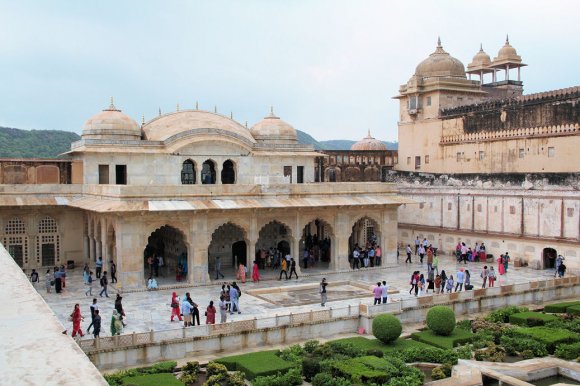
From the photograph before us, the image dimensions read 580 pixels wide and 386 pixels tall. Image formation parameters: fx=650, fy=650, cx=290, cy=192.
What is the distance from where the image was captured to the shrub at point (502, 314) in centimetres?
2031

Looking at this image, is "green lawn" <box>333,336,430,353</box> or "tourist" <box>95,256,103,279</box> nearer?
"green lawn" <box>333,336,430,353</box>

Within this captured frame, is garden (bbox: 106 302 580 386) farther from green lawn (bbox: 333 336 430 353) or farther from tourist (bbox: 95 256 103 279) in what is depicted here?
tourist (bbox: 95 256 103 279)

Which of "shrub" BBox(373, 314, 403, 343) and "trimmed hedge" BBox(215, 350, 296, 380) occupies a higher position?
"shrub" BBox(373, 314, 403, 343)

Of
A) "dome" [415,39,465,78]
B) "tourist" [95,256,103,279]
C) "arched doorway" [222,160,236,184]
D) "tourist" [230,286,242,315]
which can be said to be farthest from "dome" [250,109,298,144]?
"tourist" [230,286,242,315]

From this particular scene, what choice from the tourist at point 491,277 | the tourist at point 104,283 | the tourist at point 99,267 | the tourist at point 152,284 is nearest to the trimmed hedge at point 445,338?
the tourist at point 491,277

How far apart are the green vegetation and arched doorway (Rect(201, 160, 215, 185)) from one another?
15.3 metres

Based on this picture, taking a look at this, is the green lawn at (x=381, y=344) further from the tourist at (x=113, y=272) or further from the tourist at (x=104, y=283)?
the tourist at (x=113, y=272)

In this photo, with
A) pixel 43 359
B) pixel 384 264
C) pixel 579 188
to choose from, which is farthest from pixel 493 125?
pixel 43 359

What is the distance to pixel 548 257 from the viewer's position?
2852 centimetres

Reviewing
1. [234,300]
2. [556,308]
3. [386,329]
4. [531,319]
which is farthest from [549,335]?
[234,300]

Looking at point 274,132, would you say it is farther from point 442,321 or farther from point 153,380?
point 153,380

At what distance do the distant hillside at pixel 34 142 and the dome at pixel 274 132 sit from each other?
3884 centimetres

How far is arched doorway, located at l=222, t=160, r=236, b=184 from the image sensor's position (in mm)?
31750

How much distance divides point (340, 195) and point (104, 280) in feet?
35.9
